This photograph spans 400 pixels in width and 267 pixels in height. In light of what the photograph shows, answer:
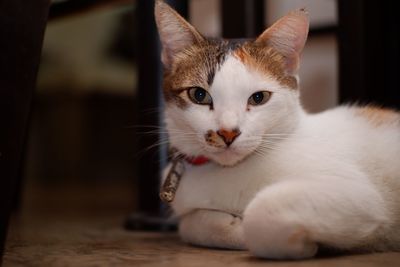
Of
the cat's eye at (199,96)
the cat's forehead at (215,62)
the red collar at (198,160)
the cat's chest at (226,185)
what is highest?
the cat's forehead at (215,62)

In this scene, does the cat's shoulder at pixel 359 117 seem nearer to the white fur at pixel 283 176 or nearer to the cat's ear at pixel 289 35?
the white fur at pixel 283 176

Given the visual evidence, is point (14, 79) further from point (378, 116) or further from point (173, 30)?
point (378, 116)

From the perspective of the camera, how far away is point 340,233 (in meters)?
0.98

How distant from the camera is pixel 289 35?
1249 millimetres

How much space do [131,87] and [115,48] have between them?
0.37 meters

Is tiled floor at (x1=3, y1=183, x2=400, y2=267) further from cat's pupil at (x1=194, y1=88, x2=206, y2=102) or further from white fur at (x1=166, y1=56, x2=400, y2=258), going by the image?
cat's pupil at (x1=194, y1=88, x2=206, y2=102)

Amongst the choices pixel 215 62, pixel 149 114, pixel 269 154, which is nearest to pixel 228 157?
pixel 269 154

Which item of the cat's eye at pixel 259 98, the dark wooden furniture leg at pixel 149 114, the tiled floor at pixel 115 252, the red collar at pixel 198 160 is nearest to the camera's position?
the tiled floor at pixel 115 252

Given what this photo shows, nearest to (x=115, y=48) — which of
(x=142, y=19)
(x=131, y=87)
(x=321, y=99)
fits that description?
(x=131, y=87)

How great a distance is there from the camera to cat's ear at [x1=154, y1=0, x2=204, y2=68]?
1.26 meters

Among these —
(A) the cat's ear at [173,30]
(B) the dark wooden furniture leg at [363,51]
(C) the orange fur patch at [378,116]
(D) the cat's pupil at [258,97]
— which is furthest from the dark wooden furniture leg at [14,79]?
(B) the dark wooden furniture leg at [363,51]

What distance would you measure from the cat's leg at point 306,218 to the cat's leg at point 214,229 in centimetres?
15

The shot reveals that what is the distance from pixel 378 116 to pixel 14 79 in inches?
35.5

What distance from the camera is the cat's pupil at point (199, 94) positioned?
1.18 meters
